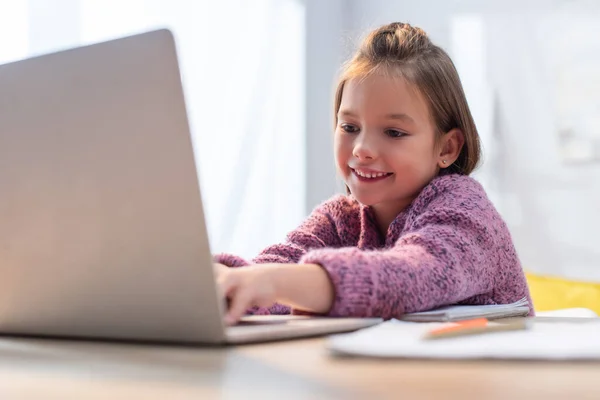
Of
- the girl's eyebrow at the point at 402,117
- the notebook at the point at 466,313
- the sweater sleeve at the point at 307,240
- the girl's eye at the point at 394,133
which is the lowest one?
the notebook at the point at 466,313

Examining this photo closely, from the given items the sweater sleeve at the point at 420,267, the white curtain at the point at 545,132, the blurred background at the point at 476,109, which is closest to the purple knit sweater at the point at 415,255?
the sweater sleeve at the point at 420,267

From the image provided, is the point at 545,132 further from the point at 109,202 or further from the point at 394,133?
the point at 109,202

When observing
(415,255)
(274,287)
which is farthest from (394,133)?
(274,287)

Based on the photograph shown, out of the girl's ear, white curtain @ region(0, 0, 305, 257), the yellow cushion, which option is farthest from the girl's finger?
the yellow cushion

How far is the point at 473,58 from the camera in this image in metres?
2.94

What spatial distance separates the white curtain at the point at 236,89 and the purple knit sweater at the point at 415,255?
2.54 ft

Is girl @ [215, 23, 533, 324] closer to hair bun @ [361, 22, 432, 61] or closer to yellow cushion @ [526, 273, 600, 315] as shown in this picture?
hair bun @ [361, 22, 432, 61]

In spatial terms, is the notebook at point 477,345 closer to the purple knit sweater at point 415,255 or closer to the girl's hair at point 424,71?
the purple knit sweater at point 415,255

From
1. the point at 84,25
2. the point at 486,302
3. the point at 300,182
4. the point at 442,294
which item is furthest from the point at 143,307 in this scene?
the point at 300,182

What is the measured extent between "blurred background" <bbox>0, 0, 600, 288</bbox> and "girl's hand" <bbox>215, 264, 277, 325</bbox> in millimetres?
1673

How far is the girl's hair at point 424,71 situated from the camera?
1.37 metres

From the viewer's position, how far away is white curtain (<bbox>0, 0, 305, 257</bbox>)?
2.09 meters

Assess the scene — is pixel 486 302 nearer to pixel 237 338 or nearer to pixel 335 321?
pixel 335 321

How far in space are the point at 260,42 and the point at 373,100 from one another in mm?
1608
